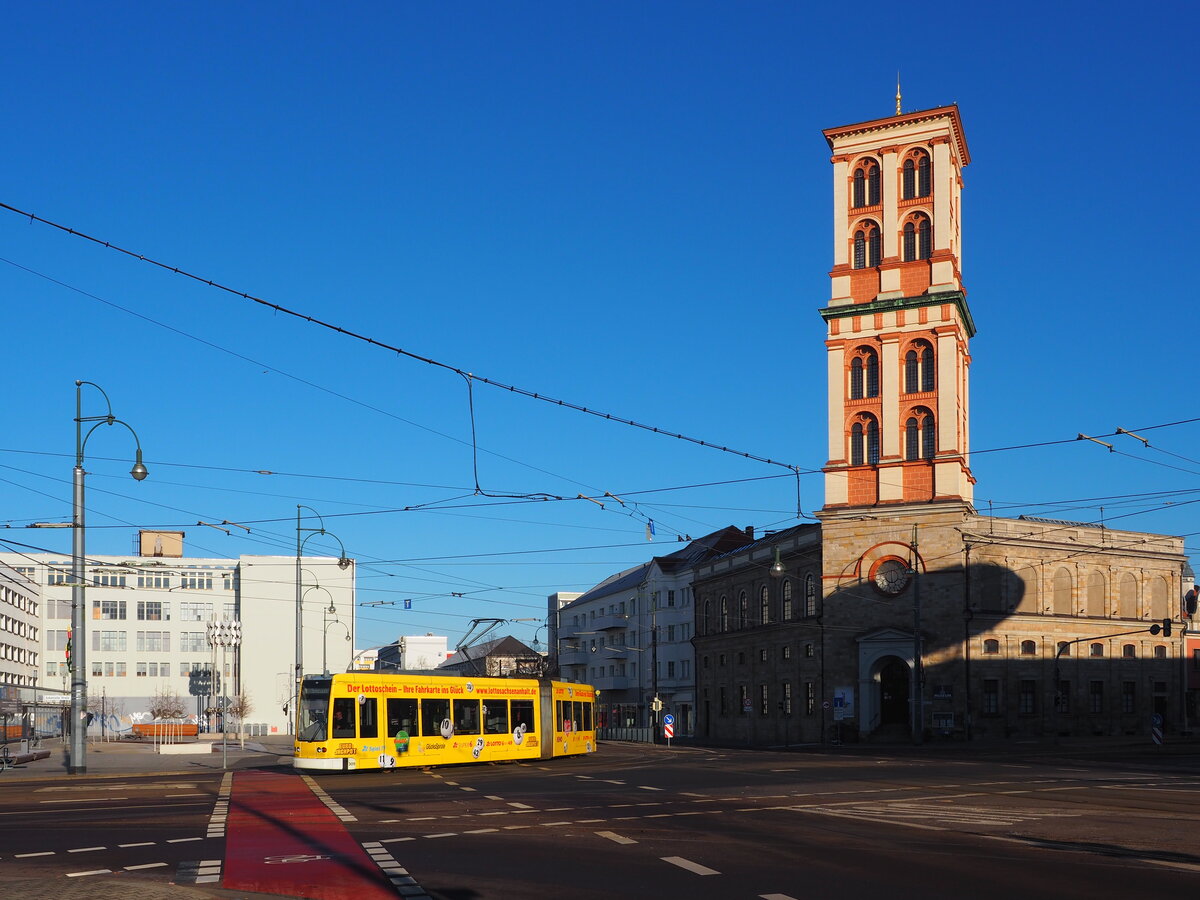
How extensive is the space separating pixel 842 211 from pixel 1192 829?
5739 centimetres

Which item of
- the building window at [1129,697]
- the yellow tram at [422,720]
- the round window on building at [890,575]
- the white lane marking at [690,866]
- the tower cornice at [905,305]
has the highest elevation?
the tower cornice at [905,305]

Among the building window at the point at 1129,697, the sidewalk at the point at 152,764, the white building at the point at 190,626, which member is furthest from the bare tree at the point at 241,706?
the building window at the point at 1129,697

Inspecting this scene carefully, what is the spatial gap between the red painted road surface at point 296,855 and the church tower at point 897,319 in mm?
50109

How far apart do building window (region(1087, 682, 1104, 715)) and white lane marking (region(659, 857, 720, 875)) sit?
62242 millimetres

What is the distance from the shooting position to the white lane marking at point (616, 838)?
18.2m

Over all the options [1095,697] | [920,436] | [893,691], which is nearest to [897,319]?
[920,436]

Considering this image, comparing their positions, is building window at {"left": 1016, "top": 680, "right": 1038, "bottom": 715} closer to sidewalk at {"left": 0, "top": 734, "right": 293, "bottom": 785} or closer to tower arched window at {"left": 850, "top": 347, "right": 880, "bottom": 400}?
tower arched window at {"left": 850, "top": 347, "right": 880, "bottom": 400}

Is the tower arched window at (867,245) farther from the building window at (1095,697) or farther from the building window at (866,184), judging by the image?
the building window at (1095,697)

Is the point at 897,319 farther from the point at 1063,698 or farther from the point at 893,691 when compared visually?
the point at 1063,698

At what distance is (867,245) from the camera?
73.6 m

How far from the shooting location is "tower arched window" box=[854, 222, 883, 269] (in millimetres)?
73250

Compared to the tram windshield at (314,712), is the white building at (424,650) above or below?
below

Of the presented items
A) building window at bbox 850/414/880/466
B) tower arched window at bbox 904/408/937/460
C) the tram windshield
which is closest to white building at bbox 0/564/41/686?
building window at bbox 850/414/880/466

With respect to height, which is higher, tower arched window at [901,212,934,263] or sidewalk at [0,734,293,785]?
tower arched window at [901,212,934,263]
